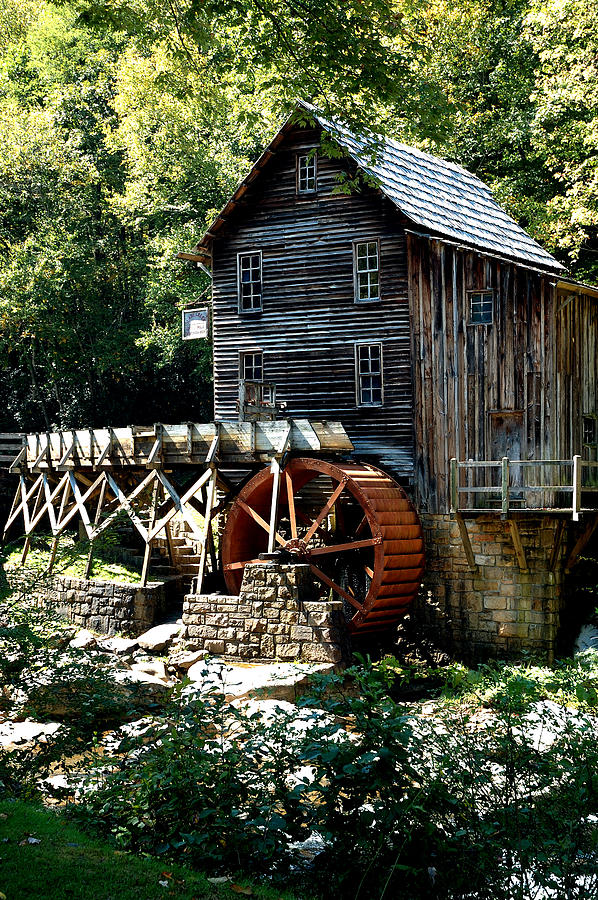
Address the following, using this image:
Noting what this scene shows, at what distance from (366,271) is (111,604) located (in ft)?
25.1

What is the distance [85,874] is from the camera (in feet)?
18.9

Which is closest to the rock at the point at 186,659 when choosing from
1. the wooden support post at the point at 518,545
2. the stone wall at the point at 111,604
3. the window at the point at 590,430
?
the stone wall at the point at 111,604

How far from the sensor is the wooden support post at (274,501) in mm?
16984

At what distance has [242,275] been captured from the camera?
20594 mm

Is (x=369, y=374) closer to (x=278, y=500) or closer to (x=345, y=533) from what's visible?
(x=278, y=500)

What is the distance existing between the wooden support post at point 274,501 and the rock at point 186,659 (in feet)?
6.59

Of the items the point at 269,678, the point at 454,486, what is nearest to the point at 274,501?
the point at 454,486

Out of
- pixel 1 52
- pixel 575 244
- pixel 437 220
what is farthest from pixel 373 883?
pixel 1 52

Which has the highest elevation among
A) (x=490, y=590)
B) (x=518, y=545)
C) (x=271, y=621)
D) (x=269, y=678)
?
(x=518, y=545)

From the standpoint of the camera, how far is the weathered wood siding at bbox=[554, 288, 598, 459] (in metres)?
17.0

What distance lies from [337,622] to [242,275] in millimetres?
7974

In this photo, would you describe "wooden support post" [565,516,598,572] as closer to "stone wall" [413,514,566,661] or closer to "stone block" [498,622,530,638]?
"stone wall" [413,514,566,661]

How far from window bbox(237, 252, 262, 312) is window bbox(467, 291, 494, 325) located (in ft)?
15.1

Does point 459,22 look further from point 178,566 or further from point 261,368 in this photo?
point 178,566
